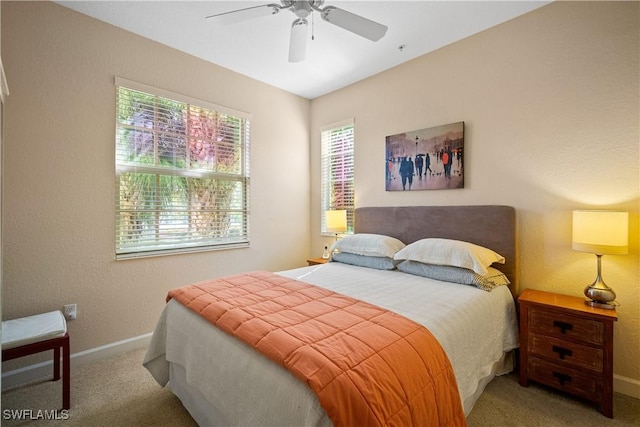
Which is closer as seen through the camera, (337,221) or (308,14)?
(308,14)

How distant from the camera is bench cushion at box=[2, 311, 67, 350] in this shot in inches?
67.3

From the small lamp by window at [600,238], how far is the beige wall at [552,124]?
0.24 metres

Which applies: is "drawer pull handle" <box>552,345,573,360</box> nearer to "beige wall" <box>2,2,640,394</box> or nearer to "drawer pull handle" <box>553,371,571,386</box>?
"drawer pull handle" <box>553,371,571,386</box>

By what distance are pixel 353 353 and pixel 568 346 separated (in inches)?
67.0

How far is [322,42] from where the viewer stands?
2734mm

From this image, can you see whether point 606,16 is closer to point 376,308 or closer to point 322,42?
point 322,42

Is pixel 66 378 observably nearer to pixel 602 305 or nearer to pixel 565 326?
pixel 565 326

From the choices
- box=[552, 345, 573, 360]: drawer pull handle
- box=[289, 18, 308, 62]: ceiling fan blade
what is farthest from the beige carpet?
box=[289, 18, 308, 62]: ceiling fan blade

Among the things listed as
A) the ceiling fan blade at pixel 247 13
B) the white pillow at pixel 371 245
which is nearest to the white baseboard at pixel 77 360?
the white pillow at pixel 371 245

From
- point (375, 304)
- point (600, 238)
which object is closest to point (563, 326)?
point (600, 238)

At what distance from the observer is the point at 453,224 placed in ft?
8.86

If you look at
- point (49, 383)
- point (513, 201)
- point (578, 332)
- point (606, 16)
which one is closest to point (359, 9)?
point (606, 16)

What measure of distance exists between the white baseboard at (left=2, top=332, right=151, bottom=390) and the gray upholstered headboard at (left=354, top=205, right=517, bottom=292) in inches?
100

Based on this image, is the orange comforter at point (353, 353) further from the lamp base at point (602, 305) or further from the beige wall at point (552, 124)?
the beige wall at point (552, 124)
